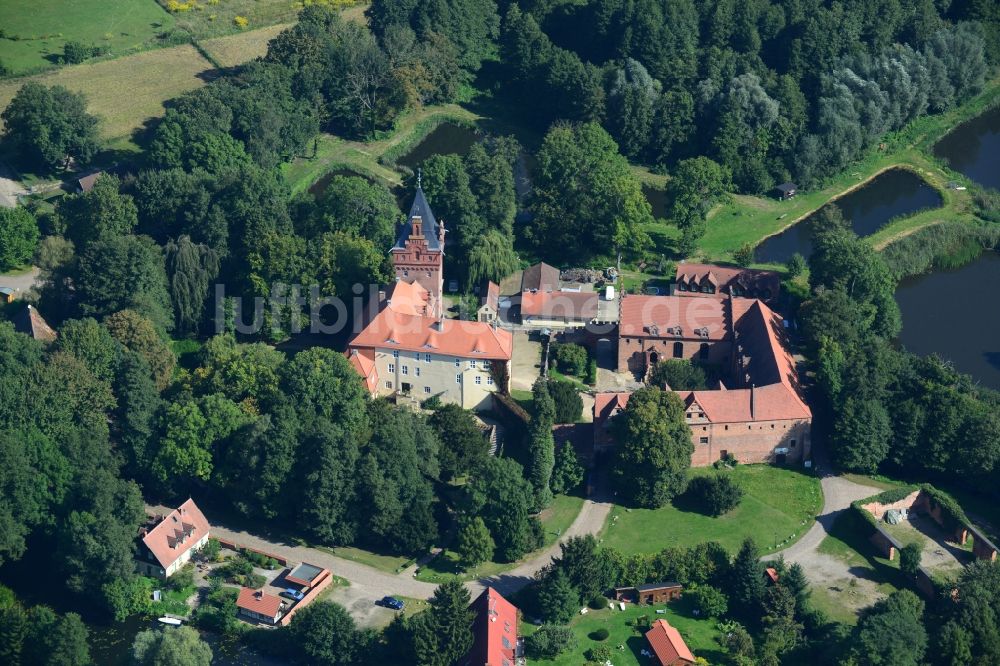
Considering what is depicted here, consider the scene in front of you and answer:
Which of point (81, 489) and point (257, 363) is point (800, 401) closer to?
point (257, 363)

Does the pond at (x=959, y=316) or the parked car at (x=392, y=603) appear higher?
the pond at (x=959, y=316)

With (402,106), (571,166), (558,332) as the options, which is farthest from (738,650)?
(402,106)

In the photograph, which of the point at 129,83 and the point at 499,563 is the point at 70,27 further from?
the point at 499,563

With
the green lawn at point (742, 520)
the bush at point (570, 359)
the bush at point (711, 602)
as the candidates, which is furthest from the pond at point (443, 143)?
the bush at point (711, 602)

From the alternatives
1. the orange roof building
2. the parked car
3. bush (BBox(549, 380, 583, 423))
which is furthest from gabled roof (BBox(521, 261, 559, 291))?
the parked car

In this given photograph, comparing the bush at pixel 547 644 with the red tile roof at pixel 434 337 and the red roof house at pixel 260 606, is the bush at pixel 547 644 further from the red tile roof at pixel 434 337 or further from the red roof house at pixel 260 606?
the red tile roof at pixel 434 337

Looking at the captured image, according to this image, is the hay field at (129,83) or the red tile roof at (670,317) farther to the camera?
the hay field at (129,83)

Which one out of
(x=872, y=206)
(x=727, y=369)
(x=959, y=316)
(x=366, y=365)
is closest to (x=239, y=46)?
(x=366, y=365)
